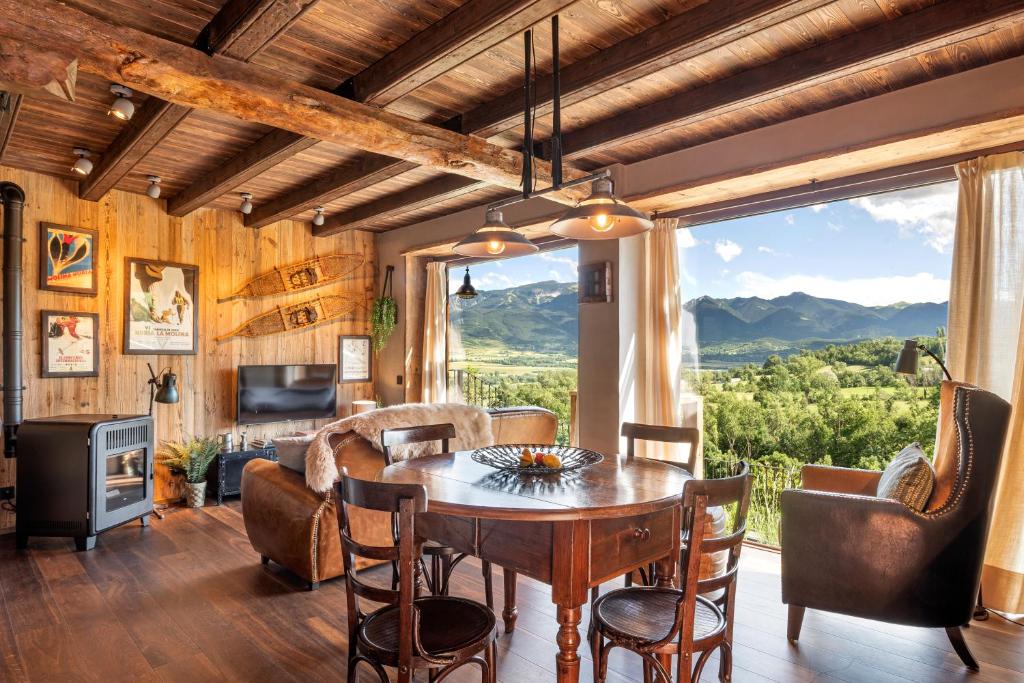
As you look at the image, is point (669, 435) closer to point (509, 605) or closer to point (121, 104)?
point (509, 605)

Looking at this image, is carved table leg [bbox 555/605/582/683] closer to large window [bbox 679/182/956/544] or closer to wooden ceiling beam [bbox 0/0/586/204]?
wooden ceiling beam [bbox 0/0/586/204]

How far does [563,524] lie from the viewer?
183cm

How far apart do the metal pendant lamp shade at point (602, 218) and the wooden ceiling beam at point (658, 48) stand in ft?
2.10

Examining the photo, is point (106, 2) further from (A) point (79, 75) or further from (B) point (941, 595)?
(B) point (941, 595)

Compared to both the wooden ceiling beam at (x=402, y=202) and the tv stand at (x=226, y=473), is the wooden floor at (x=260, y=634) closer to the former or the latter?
the tv stand at (x=226, y=473)

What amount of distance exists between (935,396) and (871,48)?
202 centimetres

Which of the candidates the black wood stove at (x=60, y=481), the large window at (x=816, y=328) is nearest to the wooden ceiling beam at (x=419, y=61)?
the black wood stove at (x=60, y=481)

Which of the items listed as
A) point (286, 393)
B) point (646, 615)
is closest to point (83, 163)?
point (286, 393)

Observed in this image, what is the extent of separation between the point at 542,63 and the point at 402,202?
8.18 feet

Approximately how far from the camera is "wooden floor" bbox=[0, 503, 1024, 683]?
242 centimetres

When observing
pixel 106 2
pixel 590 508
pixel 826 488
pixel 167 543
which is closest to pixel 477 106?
pixel 106 2

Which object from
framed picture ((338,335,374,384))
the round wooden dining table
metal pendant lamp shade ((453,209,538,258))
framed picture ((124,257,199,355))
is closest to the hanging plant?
framed picture ((338,335,374,384))

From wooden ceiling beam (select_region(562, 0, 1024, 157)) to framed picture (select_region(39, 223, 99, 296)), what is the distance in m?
4.27

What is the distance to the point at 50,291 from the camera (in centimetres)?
468
